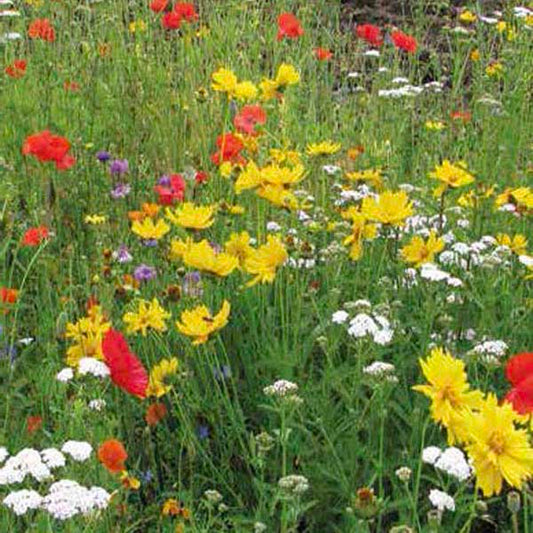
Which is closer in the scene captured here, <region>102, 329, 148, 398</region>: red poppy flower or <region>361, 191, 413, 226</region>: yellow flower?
<region>102, 329, 148, 398</region>: red poppy flower

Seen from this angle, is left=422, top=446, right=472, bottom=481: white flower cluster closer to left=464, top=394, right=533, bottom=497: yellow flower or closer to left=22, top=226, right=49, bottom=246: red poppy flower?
left=464, top=394, right=533, bottom=497: yellow flower

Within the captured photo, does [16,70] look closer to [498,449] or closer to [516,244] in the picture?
[516,244]

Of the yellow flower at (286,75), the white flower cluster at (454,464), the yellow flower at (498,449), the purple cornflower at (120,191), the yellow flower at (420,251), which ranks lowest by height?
the purple cornflower at (120,191)

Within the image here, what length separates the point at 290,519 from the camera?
167cm

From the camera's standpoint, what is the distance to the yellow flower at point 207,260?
212cm

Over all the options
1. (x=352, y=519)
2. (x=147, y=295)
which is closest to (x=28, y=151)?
(x=147, y=295)

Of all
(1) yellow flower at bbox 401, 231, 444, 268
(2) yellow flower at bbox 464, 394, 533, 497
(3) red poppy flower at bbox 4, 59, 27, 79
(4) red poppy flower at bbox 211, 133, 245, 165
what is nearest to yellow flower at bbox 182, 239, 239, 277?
(1) yellow flower at bbox 401, 231, 444, 268

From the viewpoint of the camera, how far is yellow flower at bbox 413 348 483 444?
1554 mm

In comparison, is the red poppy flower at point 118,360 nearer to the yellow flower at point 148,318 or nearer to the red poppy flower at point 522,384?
the yellow flower at point 148,318

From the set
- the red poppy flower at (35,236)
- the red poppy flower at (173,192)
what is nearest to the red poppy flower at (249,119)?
the red poppy flower at (173,192)

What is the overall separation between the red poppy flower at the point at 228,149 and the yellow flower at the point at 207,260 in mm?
706

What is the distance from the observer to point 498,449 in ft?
4.65

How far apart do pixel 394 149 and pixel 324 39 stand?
1490 mm

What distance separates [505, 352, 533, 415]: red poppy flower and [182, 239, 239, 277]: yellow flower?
2.15 ft
